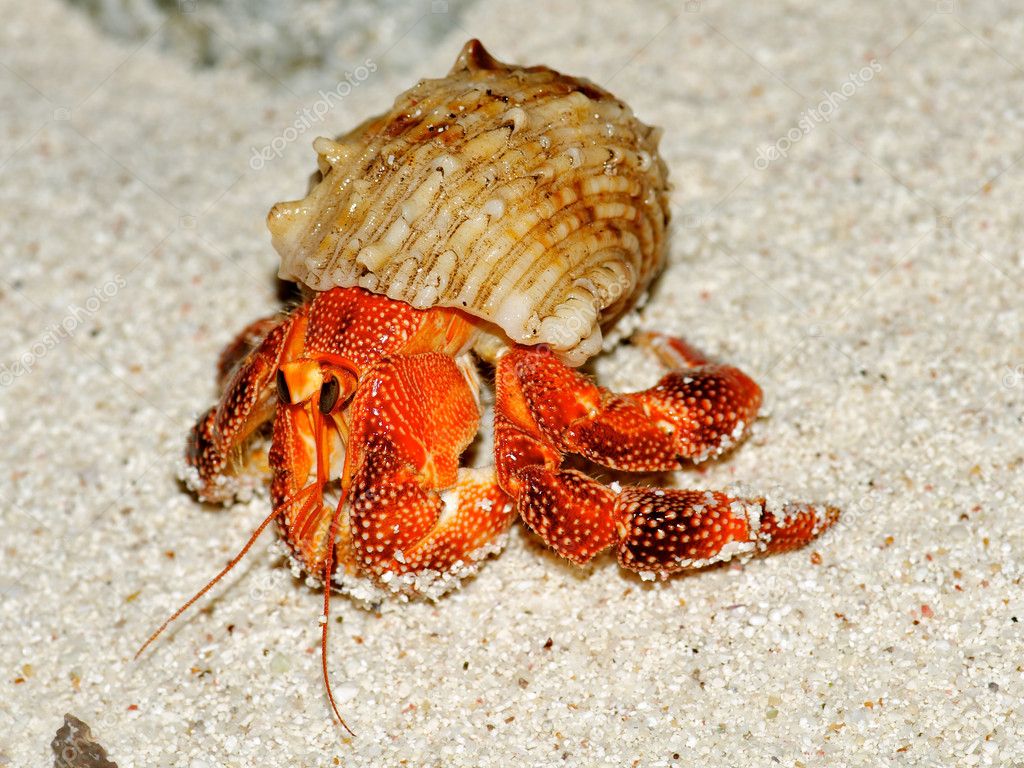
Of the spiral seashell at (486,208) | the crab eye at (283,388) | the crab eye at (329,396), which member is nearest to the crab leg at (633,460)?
the spiral seashell at (486,208)

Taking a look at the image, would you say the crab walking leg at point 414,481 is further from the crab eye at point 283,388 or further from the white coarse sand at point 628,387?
the white coarse sand at point 628,387

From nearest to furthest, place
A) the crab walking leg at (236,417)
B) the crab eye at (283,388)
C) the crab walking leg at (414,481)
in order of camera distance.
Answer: the crab walking leg at (414,481), the crab eye at (283,388), the crab walking leg at (236,417)

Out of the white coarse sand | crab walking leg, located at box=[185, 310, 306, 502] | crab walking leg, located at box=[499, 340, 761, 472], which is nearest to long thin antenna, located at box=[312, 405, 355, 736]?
the white coarse sand

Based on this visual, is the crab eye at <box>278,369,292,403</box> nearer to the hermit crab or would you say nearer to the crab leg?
the hermit crab

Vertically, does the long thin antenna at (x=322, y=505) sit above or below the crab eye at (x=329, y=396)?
below

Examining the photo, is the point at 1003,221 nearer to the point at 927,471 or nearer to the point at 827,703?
the point at 927,471

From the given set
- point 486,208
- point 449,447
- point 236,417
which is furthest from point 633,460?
point 236,417
